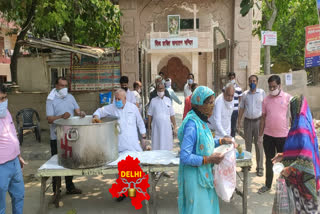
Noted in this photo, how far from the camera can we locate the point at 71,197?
448 centimetres

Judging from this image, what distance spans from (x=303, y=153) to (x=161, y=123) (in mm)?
3010

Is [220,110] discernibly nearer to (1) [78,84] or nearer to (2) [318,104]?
(1) [78,84]

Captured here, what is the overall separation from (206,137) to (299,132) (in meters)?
0.93

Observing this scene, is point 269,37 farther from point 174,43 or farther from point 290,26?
point 290,26

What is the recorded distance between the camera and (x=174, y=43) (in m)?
22.0

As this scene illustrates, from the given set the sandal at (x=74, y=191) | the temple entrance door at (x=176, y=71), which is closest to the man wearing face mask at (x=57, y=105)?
the sandal at (x=74, y=191)

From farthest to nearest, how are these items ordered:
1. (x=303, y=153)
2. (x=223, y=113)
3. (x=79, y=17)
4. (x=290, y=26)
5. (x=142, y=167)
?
(x=290, y=26)
(x=79, y=17)
(x=223, y=113)
(x=142, y=167)
(x=303, y=153)

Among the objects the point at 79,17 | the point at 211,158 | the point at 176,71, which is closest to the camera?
the point at 211,158

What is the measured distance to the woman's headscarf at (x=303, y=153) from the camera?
2601 millimetres

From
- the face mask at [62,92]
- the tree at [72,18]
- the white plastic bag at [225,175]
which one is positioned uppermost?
the tree at [72,18]

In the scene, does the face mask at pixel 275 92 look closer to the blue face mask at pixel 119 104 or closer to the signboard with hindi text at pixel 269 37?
the blue face mask at pixel 119 104

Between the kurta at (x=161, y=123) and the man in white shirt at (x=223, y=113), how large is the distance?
0.94 metres

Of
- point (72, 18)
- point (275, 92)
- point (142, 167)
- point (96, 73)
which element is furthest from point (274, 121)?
point (72, 18)

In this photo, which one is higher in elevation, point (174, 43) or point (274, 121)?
point (174, 43)
